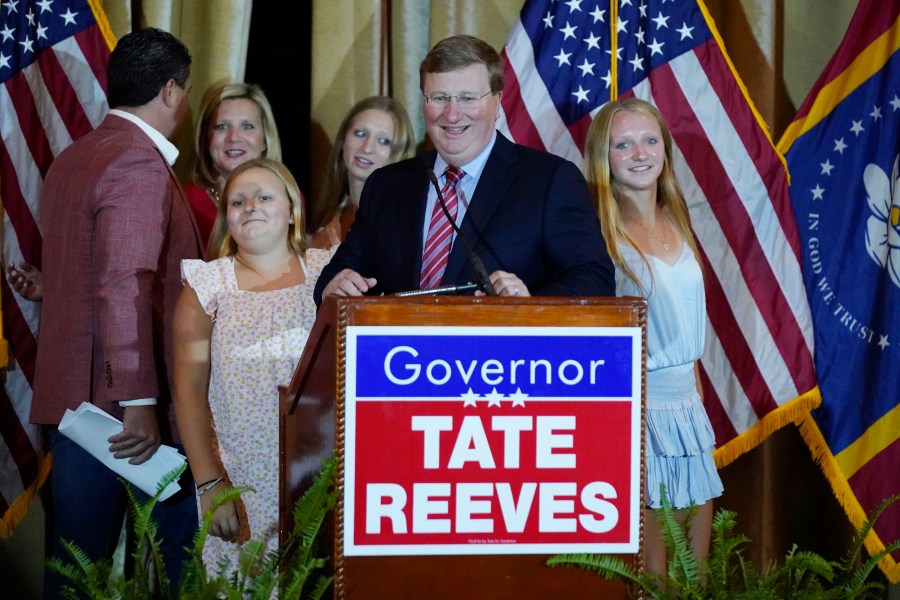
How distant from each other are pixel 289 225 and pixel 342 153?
0.77 metres

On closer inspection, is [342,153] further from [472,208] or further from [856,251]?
[856,251]

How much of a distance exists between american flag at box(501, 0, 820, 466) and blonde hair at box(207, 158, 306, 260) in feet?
3.17

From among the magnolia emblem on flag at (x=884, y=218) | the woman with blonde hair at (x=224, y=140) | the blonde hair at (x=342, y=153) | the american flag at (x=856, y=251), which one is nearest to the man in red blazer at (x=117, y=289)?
the woman with blonde hair at (x=224, y=140)

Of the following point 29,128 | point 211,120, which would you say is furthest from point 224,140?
point 29,128

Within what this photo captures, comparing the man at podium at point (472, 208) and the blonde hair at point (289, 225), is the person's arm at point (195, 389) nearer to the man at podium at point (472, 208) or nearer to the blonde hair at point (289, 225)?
the blonde hair at point (289, 225)

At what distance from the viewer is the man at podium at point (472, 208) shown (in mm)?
2438

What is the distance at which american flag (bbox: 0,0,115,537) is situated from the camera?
3.90 meters

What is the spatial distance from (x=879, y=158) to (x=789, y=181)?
0.98 feet

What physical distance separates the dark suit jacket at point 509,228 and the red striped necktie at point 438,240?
0.07 feet

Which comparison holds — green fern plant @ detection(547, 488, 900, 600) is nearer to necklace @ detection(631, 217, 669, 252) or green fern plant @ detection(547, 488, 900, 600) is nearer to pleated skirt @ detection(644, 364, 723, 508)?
pleated skirt @ detection(644, 364, 723, 508)

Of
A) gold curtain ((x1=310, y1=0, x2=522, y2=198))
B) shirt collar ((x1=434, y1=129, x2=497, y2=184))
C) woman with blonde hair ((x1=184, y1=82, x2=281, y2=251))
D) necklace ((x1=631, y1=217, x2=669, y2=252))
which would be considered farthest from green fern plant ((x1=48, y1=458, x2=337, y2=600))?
gold curtain ((x1=310, y1=0, x2=522, y2=198))

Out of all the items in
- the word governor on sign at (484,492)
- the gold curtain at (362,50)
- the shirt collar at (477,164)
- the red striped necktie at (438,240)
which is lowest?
the word governor on sign at (484,492)

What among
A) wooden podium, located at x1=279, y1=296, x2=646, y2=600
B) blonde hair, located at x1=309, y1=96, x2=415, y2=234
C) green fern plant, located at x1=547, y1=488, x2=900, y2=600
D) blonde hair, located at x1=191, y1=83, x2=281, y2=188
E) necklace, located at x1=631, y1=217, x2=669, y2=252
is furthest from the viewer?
blonde hair, located at x1=191, y1=83, x2=281, y2=188

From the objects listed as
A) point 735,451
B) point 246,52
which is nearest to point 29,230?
point 246,52
